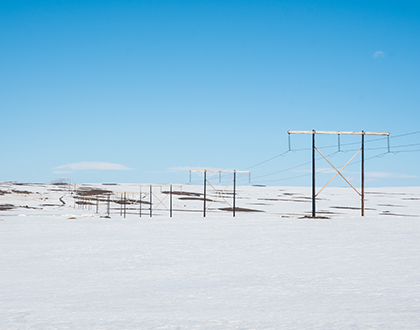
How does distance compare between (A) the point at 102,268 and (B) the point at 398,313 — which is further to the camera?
(A) the point at 102,268

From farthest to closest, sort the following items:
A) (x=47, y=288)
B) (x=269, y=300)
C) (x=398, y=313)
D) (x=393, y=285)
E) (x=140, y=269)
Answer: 1. (x=140, y=269)
2. (x=47, y=288)
3. (x=393, y=285)
4. (x=269, y=300)
5. (x=398, y=313)

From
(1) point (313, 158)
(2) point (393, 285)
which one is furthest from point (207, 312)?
(1) point (313, 158)

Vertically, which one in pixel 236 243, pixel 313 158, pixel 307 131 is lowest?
pixel 236 243

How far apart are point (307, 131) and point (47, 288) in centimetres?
2920

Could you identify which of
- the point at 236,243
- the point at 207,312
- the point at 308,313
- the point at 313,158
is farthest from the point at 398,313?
the point at 313,158

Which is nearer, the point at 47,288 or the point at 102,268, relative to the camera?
the point at 47,288

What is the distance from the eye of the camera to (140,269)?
480 inches

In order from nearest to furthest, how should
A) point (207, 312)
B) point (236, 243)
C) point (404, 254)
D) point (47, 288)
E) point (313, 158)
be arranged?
point (207, 312) < point (47, 288) < point (404, 254) < point (236, 243) < point (313, 158)

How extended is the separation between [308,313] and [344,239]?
1217cm

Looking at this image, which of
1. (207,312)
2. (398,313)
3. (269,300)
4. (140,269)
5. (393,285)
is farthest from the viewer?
(140,269)

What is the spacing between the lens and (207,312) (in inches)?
276

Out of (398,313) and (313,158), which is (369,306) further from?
(313,158)

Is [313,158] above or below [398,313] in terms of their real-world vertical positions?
above

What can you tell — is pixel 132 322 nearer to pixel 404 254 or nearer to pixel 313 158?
pixel 404 254
